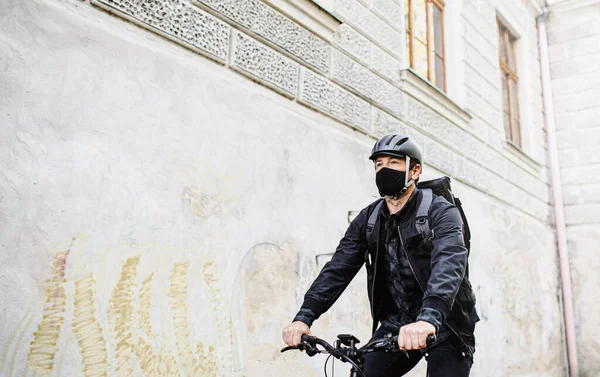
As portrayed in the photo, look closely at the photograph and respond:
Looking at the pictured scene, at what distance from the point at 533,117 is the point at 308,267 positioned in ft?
21.5

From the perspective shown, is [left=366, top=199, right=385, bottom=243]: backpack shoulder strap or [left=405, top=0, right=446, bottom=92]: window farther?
[left=405, top=0, right=446, bottom=92]: window

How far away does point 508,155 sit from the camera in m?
7.73

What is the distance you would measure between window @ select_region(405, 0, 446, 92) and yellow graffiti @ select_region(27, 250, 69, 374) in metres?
4.50

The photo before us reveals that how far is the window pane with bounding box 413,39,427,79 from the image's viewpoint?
19.9 ft

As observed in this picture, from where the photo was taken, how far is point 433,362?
2.22 metres

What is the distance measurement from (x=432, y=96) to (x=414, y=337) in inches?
174

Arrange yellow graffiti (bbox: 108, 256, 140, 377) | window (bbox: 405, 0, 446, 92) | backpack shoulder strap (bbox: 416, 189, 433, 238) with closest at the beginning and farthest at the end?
1. backpack shoulder strap (bbox: 416, 189, 433, 238)
2. yellow graffiti (bbox: 108, 256, 140, 377)
3. window (bbox: 405, 0, 446, 92)

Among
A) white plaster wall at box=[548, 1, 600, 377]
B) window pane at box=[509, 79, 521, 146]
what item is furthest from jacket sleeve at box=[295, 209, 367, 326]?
white plaster wall at box=[548, 1, 600, 377]

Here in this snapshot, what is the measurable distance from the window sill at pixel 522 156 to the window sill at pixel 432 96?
142 centimetres

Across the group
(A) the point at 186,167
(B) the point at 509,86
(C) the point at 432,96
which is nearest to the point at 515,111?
(B) the point at 509,86

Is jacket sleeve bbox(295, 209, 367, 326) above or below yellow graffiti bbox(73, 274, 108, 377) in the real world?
above

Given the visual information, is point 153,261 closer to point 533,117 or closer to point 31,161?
point 31,161

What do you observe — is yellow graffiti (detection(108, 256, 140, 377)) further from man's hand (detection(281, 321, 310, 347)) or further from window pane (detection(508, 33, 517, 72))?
window pane (detection(508, 33, 517, 72))

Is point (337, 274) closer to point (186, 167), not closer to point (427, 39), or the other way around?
point (186, 167)
